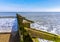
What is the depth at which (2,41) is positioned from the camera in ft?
10.3

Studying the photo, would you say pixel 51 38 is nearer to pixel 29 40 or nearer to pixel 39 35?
pixel 39 35

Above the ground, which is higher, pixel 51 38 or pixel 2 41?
pixel 51 38

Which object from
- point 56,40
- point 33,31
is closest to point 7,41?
point 33,31

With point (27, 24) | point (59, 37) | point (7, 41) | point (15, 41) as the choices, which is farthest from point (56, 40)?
point (7, 41)

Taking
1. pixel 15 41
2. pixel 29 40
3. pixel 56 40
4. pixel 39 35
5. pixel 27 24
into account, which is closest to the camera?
pixel 29 40

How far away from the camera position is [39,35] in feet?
5.18

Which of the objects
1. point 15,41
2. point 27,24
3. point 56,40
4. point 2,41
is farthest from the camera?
point 2,41

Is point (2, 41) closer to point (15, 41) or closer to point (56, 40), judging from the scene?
point (15, 41)

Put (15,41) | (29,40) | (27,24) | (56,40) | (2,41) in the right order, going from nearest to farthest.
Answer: (29,40)
(56,40)
(27,24)
(15,41)
(2,41)

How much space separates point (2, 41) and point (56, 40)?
6.21 ft

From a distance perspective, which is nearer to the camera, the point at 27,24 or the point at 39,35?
the point at 39,35

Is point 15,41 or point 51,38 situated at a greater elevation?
point 51,38

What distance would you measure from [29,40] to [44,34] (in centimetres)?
27

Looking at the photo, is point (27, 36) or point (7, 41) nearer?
point (27, 36)
